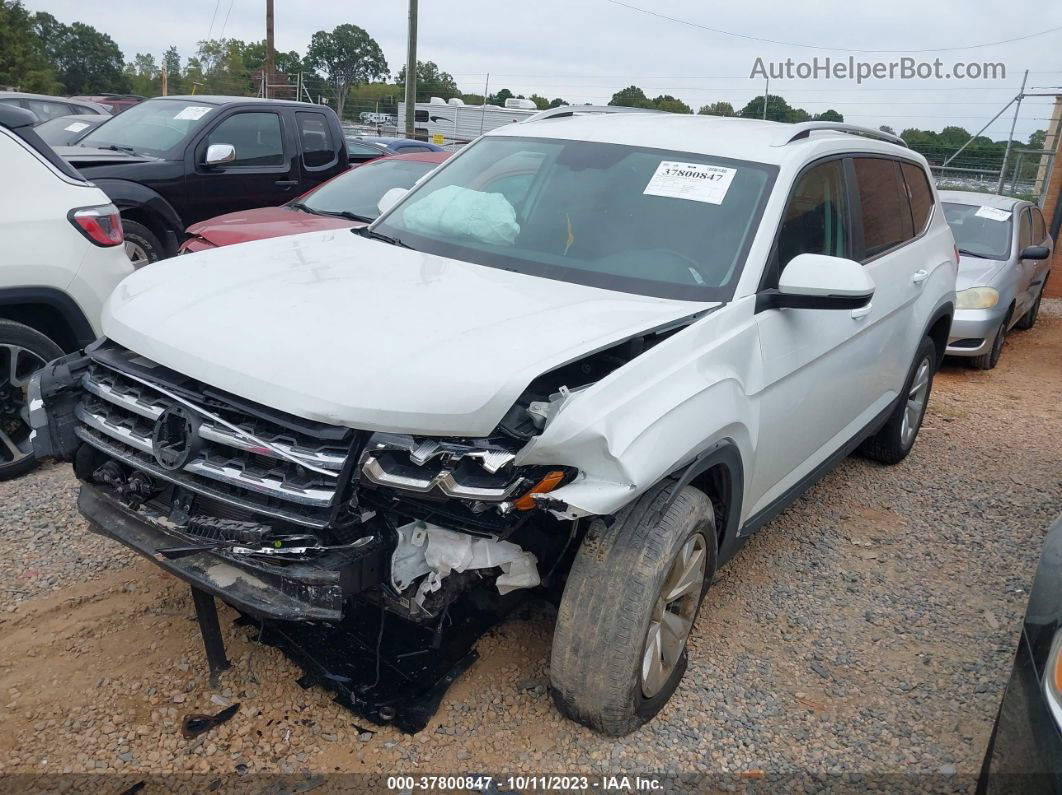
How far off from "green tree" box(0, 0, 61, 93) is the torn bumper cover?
45.2 meters

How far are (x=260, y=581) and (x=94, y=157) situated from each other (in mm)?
5750

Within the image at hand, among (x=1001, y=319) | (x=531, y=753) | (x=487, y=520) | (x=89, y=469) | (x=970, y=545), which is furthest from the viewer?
(x=1001, y=319)

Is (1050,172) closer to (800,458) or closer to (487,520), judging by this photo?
(800,458)

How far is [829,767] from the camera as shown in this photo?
9.14 feet

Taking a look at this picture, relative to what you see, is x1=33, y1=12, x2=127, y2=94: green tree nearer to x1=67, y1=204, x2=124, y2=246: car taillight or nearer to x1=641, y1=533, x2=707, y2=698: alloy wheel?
x1=67, y1=204, x2=124, y2=246: car taillight

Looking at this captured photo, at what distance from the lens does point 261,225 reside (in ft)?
19.7

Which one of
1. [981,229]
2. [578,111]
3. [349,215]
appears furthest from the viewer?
[981,229]

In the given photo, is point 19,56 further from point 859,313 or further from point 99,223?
point 859,313

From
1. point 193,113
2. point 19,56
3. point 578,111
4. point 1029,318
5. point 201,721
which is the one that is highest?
point 19,56

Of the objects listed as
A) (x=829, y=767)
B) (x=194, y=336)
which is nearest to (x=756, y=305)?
(x=829, y=767)

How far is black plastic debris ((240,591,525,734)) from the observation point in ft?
9.14

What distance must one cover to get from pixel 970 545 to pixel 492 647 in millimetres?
2721

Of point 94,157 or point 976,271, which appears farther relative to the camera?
point 976,271

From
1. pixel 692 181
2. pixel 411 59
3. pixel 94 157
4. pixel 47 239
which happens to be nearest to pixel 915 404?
pixel 692 181
